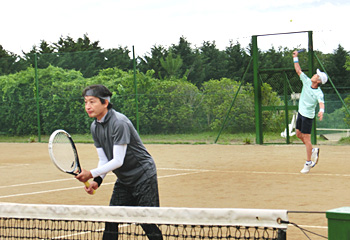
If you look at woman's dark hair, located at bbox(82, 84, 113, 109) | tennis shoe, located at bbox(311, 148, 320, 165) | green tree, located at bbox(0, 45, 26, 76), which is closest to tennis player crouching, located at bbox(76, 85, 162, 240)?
woman's dark hair, located at bbox(82, 84, 113, 109)

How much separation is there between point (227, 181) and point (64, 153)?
4.67m

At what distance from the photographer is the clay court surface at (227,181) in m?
7.19

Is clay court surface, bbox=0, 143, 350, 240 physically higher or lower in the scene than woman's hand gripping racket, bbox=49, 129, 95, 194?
lower

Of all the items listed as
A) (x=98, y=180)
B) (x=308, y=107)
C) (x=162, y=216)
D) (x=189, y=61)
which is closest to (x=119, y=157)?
(x=98, y=180)

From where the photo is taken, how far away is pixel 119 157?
437 cm

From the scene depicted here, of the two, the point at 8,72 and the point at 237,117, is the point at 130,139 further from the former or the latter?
the point at 8,72

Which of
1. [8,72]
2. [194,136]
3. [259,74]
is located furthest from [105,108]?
[8,72]

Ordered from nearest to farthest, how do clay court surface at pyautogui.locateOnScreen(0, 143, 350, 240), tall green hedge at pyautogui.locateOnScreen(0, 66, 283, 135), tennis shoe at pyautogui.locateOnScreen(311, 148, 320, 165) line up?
clay court surface at pyautogui.locateOnScreen(0, 143, 350, 240) → tennis shoe at pyautogui.locateOnScreen(311, 148, 320, 165) → tall green hedge at pyautogui.locateOnScreen(0, 66, 283, 135)

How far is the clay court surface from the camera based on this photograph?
7188mm

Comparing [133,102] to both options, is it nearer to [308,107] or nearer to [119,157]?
[308,107]

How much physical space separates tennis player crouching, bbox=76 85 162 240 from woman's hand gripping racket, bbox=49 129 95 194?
0.22 meters

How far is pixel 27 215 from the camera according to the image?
4094mm

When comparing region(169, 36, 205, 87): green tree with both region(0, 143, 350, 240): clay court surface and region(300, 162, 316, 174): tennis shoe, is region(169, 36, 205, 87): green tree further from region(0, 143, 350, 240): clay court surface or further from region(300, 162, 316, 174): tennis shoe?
region(300, 162, 316, 174): tennis shoe

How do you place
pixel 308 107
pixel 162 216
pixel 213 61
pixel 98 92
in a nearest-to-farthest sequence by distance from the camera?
pixel 162 216 → pixel 98 92 → pixel 308 107 → pixel 213 61
